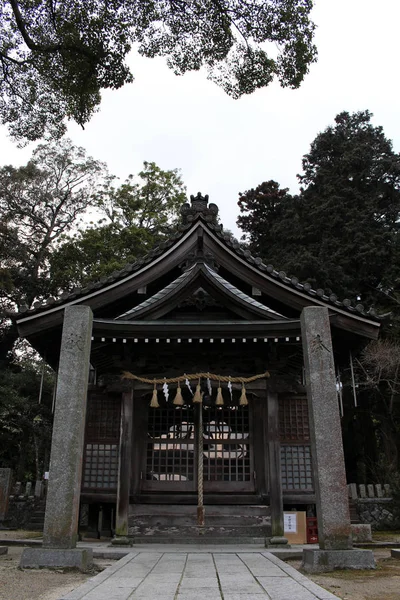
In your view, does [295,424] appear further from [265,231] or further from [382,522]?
[265,231]

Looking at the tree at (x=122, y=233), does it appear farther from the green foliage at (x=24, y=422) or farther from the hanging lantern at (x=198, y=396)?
the hanging lantern at (x=198, y=396)

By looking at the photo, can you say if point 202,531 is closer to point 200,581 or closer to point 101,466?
point 101,466

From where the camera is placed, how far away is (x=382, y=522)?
14.6 m

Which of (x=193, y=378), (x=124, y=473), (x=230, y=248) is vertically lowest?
(x=124, y=473)

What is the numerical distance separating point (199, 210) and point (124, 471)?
6.92 meters

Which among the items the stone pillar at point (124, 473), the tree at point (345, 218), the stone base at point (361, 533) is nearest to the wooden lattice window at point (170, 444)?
the stone pillar at point (124, 473)

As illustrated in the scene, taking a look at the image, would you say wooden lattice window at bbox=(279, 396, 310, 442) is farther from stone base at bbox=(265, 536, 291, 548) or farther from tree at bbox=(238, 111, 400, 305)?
tree at bbox=(238, 111, 400, 305)

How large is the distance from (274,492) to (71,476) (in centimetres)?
565

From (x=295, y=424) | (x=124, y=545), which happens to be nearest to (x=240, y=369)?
(x=295, y=424)

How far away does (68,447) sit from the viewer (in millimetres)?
7074

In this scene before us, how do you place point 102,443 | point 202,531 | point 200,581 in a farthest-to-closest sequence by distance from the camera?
1. point 102,443
2. point 202,531
3. point 200,581

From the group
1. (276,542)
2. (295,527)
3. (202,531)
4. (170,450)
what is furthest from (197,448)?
(295,527)

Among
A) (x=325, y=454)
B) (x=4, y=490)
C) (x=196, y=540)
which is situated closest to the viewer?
(x=325, y=454)

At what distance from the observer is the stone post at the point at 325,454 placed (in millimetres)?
6602
